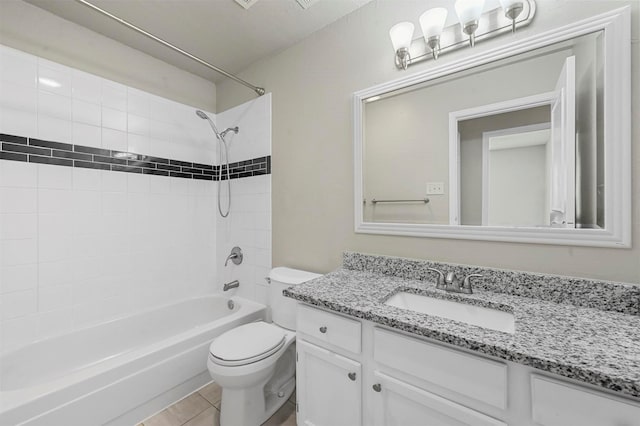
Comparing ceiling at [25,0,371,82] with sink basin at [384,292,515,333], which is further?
ceiling at [25,0,371,82]

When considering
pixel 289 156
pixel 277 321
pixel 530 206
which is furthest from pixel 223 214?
pixel 530 206

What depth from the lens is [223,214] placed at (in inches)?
97.4

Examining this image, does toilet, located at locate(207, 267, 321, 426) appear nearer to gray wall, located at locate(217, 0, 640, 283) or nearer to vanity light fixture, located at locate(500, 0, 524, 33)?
gray wall, located at locate(217, 0, 640, 283)

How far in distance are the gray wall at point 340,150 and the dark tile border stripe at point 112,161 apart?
→ 0.42 meters

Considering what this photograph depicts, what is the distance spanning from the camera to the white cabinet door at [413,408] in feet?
2.69

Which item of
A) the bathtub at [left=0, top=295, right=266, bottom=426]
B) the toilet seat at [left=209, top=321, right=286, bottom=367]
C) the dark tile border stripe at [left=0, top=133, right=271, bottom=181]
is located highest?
the dark tile border stripe at [left=0, top=133, right=271, bottom=181]

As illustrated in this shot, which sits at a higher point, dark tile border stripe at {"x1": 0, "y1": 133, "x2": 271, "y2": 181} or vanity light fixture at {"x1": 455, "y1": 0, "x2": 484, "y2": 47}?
vanity light fixture at {"x1": 455, "y1": 0, "x2": 484, "y2": 47}

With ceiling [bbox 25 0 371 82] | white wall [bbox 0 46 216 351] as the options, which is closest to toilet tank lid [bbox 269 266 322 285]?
white wall [bbox 0 46 216 351]

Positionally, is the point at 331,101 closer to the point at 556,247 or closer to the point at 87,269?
the point at 556,247

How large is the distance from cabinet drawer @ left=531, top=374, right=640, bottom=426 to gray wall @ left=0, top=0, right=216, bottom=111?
2782 millimetres

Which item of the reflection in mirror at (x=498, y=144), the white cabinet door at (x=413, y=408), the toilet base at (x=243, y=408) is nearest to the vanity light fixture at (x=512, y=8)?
the reflection in mirror at (x=498, y=144)

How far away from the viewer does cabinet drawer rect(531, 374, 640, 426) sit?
63 cm

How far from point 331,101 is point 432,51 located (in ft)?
2.09

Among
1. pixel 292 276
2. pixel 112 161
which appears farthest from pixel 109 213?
pixel 292 276
